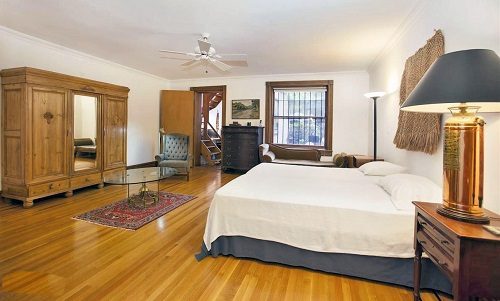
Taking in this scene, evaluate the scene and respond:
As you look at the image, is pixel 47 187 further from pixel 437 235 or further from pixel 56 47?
pixel 437 235

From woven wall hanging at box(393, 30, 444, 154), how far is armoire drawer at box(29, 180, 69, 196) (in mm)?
4801

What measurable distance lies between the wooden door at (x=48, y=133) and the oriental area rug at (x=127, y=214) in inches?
41.0

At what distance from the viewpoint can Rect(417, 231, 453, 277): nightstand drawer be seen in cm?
109

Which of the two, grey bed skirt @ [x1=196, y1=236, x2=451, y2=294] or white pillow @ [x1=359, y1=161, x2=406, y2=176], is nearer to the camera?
grey bed skirt @ [x1=196, y1=236, x2=451, y2=294]

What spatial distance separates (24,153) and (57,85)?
42.1 inches

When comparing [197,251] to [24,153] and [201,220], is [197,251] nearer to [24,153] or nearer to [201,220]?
[201,220]

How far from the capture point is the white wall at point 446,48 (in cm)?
160

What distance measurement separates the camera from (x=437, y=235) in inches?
46.7

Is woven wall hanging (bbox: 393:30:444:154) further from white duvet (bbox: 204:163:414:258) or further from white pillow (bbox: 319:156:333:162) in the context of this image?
white pillow (bbox: 319:156:333:162)

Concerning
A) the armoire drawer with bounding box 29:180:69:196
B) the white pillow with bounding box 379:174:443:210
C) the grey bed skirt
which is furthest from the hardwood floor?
the white pillow with bounding box 379:174:443:210

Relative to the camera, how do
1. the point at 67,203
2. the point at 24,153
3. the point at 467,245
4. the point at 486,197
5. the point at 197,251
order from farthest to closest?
the point at 67,203 → the point at 24,153 → the point at 197,251 → the point at 486,197 → the point at 467,245

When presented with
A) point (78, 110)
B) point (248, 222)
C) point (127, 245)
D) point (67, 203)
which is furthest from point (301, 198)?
point (78, 110)

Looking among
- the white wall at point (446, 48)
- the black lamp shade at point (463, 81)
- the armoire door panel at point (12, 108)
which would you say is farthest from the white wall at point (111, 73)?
the white wall at point (446, 48)

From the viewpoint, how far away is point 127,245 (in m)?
2.40
